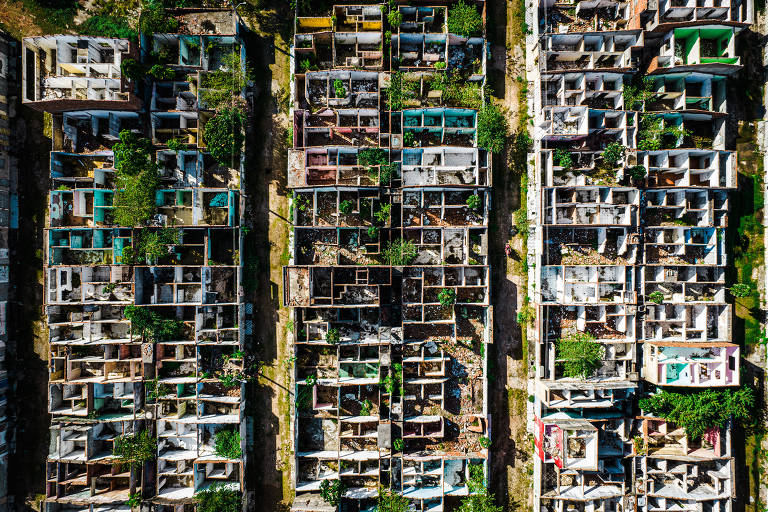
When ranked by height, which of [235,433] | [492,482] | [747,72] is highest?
[747,72]

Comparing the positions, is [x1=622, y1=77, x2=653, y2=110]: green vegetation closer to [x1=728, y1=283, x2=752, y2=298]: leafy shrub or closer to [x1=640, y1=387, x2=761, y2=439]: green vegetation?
[x1=728, y1=283, x2=752, y2=298]: leafy shrub

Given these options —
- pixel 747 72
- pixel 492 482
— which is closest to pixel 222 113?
pixel 492 482

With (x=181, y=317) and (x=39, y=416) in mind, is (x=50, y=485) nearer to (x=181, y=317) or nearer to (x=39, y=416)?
(x=39, y=416)

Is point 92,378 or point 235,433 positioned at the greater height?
point 92,378

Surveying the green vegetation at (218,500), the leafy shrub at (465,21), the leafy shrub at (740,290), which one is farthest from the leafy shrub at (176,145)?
the leafy shrub at (740,290)

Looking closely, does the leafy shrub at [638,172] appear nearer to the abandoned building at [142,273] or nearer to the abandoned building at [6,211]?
the abandoned building at [142,273]

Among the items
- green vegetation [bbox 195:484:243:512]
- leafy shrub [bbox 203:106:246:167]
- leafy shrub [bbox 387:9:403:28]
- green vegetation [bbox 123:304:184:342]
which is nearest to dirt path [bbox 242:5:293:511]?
leafy shrub [bbox 203:106:246:167]
